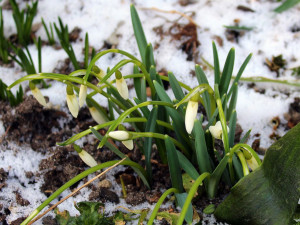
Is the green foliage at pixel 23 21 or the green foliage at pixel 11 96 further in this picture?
the green foliage at pixel 23 21

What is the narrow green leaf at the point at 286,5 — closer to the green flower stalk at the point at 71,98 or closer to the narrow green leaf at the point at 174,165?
the narrow green leaf at the point at 174,165

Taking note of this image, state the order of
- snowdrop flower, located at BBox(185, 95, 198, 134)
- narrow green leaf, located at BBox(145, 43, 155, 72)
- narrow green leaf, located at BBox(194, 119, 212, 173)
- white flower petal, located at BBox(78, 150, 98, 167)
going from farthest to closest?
narrow green leaf, located at BBox(145, 43, 155, 72) < white flower petal, located at BBox(78, 150, 98, 167) < narrow green leaf, located at BBox(194, 119, 212, 173) < snowdrop flower, located at BBox(185, 95, 198, 134)

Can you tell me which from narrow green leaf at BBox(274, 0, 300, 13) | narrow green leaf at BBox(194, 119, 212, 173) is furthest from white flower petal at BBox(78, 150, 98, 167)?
narrow green leaf at BBox(274, 0, 300, 13)

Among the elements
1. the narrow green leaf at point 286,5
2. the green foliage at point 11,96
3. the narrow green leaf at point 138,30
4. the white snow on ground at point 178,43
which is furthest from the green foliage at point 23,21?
the narrow green leaf at point 286,5

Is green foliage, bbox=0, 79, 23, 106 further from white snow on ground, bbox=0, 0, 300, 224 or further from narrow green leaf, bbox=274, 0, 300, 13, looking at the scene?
narrow green leaf, bbox=274, 0, 300, 13

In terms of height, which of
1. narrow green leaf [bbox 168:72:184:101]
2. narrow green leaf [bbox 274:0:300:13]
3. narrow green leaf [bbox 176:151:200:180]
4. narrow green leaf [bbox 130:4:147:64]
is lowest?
narrow green leaf [bbox 176:151:200:180]

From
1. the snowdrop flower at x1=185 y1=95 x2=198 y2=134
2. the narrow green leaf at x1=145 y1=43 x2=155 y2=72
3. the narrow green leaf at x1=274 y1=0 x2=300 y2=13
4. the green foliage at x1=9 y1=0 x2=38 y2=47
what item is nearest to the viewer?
the snowdrop flower at x1=185 y1=95 x2=198 y2=134

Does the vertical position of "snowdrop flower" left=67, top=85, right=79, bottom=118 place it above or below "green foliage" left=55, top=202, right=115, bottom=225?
above

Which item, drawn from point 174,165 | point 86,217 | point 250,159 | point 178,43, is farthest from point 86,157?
point 178,43
